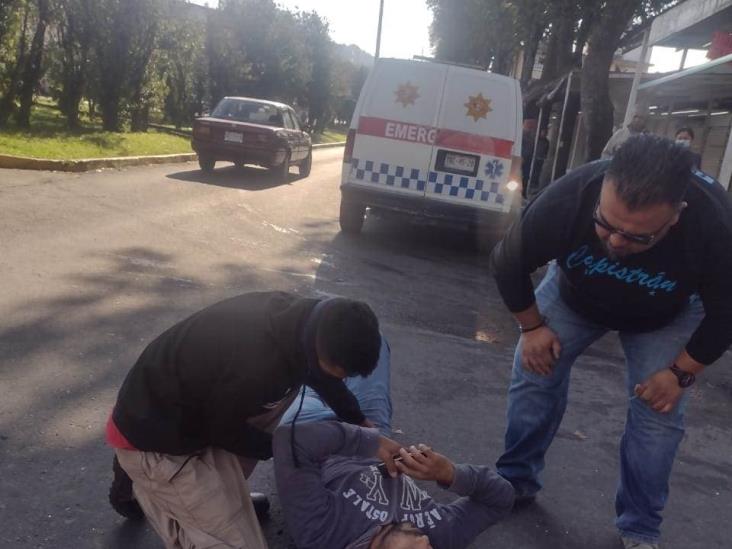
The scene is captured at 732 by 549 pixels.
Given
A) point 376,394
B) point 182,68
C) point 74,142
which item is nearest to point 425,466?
point 376,394

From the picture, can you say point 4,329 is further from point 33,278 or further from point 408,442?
point 408,442

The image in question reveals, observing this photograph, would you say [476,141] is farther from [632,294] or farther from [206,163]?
[206,163]

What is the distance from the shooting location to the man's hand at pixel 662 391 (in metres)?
2.85

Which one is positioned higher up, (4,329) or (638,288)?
(638,288)

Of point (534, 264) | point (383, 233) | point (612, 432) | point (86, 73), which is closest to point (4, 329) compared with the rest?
point (534, 264)

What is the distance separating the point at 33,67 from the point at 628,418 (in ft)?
46.5

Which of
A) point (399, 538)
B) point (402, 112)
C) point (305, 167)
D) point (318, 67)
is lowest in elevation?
point (305, 167)

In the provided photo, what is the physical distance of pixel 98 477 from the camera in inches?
126

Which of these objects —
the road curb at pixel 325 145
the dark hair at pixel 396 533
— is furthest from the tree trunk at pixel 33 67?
the road curb at pixel 325 145

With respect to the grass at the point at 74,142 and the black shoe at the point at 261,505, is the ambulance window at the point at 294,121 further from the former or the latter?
the black shoe at the point at 261,505

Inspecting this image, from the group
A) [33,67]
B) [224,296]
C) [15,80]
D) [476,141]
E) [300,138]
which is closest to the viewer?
[224,296]

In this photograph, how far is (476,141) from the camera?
8906 mm

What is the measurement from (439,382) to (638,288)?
7.21 feet

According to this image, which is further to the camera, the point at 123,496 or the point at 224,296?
the point at 224,296
